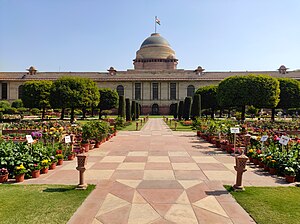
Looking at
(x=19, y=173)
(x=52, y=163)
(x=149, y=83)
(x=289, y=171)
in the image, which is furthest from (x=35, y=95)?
A: (x=289, y=171)

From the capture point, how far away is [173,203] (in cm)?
513

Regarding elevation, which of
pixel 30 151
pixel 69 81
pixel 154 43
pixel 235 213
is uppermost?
pixel 154 43

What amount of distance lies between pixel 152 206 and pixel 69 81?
31.6 m

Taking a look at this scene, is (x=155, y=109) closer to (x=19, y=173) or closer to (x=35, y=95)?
(x=35, y=95)

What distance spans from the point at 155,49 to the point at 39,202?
2858 inches

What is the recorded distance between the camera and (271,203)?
512 cm

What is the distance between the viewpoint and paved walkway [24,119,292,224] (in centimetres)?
456

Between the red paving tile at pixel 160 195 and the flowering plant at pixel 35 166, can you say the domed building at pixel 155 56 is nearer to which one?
the flowering plant at pixel 35 166

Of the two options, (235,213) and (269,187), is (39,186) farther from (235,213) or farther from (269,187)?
(269,187)

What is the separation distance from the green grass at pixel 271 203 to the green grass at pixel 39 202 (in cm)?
307

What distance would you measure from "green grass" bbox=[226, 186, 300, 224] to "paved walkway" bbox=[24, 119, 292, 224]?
20 cm

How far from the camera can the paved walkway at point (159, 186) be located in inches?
180

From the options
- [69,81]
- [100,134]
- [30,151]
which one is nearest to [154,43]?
[69,81]

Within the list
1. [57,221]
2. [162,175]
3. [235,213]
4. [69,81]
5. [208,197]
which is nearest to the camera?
[57,221]
